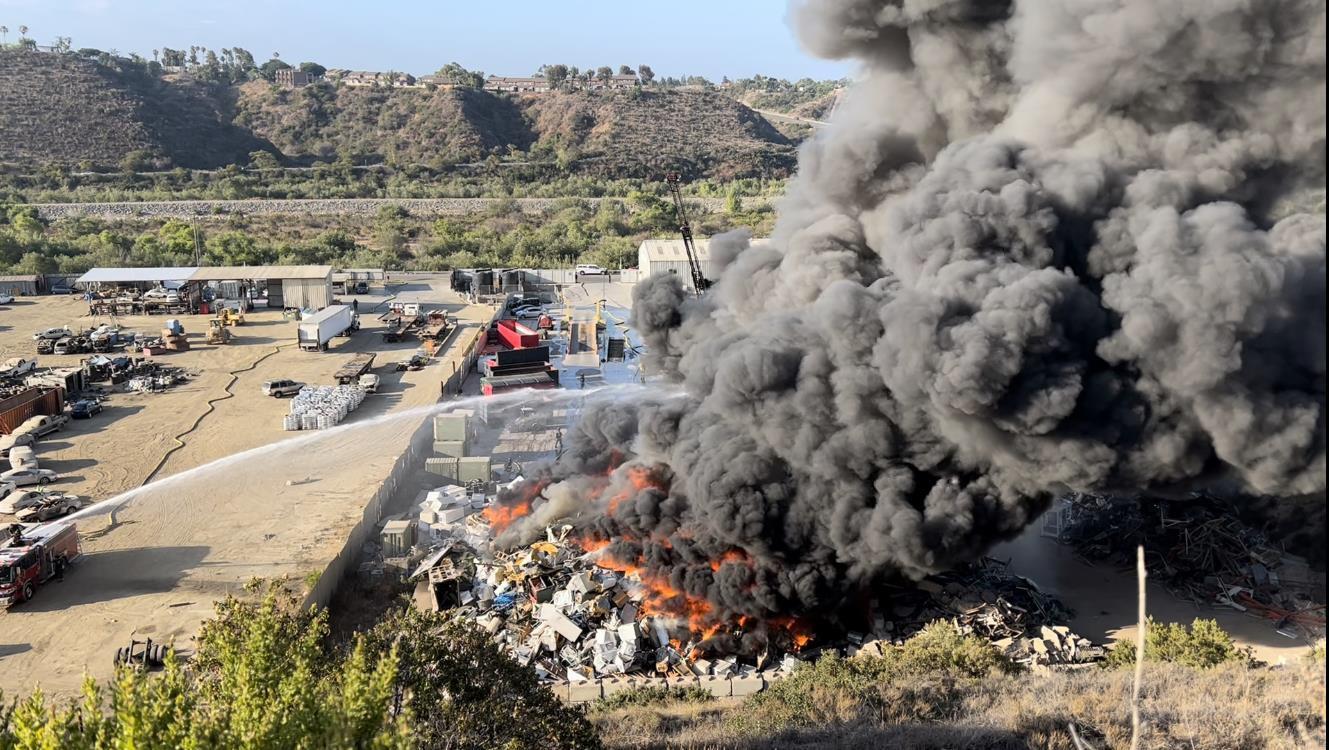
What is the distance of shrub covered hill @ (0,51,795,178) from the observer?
473ft

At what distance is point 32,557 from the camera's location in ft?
91.6

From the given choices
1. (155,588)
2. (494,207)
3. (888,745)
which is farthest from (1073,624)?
(494,207)

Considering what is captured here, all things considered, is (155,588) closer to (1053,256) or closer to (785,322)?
(785,322)

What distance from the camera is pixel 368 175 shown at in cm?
14175

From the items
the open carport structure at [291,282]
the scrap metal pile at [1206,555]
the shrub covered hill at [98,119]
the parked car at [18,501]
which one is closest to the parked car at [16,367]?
the open carport structure at [291,282]

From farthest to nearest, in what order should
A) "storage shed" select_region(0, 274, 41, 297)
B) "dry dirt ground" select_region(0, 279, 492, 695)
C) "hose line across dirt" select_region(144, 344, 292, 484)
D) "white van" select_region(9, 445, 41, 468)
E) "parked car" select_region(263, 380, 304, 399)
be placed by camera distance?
"storage shed" select_region(0, 274, 41, 297), "parked car" select_region(263, 380, 304, 399), "hose line across dirt" select_region(144, 344, 292, 484), "white van" select_region(9, 445, 41, 468), "dry dirt ground" select_region(0, 279, 492, 695)

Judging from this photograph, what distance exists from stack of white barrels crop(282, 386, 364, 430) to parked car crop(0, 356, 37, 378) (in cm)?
1419

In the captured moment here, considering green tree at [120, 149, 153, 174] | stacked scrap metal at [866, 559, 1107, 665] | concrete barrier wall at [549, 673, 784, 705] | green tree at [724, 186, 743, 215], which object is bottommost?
concrete barrier wall at [549, 673, 784, 705]

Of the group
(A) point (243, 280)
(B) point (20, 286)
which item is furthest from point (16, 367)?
(B) point (20, 286)

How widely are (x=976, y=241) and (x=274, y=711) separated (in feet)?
59.4

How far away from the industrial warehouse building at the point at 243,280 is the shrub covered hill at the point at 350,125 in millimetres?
74482

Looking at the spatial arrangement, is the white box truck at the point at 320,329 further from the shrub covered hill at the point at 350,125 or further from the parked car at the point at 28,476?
the shrub covered hill at the point at 350,125

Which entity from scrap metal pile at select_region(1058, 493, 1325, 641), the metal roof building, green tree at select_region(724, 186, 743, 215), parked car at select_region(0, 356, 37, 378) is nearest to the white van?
→ parked car at select_region(0, 356, 37, 378)

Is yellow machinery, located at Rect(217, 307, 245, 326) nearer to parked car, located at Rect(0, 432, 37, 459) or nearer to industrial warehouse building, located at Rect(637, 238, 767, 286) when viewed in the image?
parked car, located at Rect(0, 432, 37, 459)
